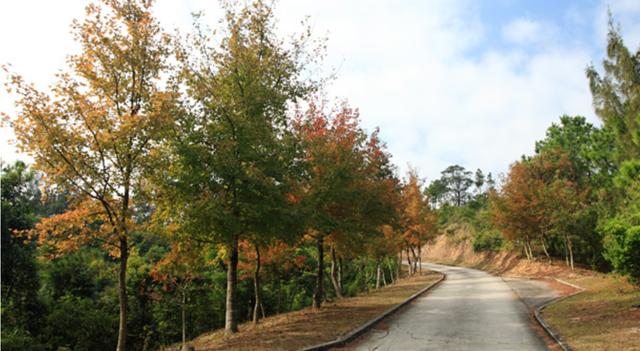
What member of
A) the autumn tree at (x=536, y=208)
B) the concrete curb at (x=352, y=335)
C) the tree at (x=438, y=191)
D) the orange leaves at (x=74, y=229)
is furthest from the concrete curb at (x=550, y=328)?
the tree at (x=438, y=191)

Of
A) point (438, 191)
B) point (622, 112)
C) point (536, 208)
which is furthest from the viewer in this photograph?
point (438, 191)

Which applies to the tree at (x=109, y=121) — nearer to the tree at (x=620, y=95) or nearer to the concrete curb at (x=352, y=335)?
the concrete curb at (x=352, y=335)

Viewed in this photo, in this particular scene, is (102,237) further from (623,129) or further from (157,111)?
(623,129)

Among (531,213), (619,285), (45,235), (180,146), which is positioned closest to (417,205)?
(531,213)

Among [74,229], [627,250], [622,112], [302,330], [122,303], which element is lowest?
[302,330]

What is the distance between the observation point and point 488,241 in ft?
169

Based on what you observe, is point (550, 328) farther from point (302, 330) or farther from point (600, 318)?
point (302, 330)

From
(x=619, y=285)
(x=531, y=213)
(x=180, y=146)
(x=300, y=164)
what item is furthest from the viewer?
(x=531, y=213)

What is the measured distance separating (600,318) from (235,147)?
1119cm

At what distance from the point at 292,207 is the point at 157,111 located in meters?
4.46

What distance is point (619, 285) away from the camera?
57.9 ft

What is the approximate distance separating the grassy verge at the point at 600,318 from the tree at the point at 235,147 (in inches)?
301

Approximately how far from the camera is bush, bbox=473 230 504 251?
49094 millimetres

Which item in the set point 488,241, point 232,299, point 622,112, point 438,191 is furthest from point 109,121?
point 438,191
